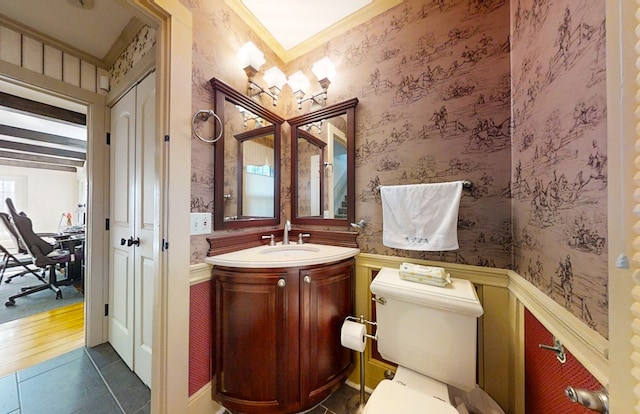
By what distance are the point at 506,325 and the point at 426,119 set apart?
1.19 m

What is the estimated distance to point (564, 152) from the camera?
656 mm

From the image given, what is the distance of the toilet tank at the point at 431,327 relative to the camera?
95cm

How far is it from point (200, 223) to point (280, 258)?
19.5 inches

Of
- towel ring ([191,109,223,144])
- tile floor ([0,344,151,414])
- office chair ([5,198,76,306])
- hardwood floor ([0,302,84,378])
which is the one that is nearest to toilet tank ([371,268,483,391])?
towel ring ([191,109,223,144])

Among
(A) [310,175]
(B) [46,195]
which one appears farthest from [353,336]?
(B) [46,195]

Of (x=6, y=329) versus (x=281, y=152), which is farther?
(x=6, y=329)

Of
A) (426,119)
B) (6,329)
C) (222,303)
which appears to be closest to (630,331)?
(426,119)

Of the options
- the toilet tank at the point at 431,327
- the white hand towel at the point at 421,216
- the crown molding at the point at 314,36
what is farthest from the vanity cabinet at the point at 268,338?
the crown molding at the point at 314,36

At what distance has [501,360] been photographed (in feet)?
3.59

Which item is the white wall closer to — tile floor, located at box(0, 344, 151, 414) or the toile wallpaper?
tile floor, located at box(0, 344, 151, 414)

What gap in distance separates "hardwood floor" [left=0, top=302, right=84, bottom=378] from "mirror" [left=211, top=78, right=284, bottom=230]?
189 centimetres

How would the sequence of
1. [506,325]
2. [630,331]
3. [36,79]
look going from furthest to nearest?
[36,79] < [506,325] < [630,331]

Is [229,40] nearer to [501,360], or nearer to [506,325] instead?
[506,325]

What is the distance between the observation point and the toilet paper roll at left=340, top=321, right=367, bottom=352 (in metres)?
1.19
